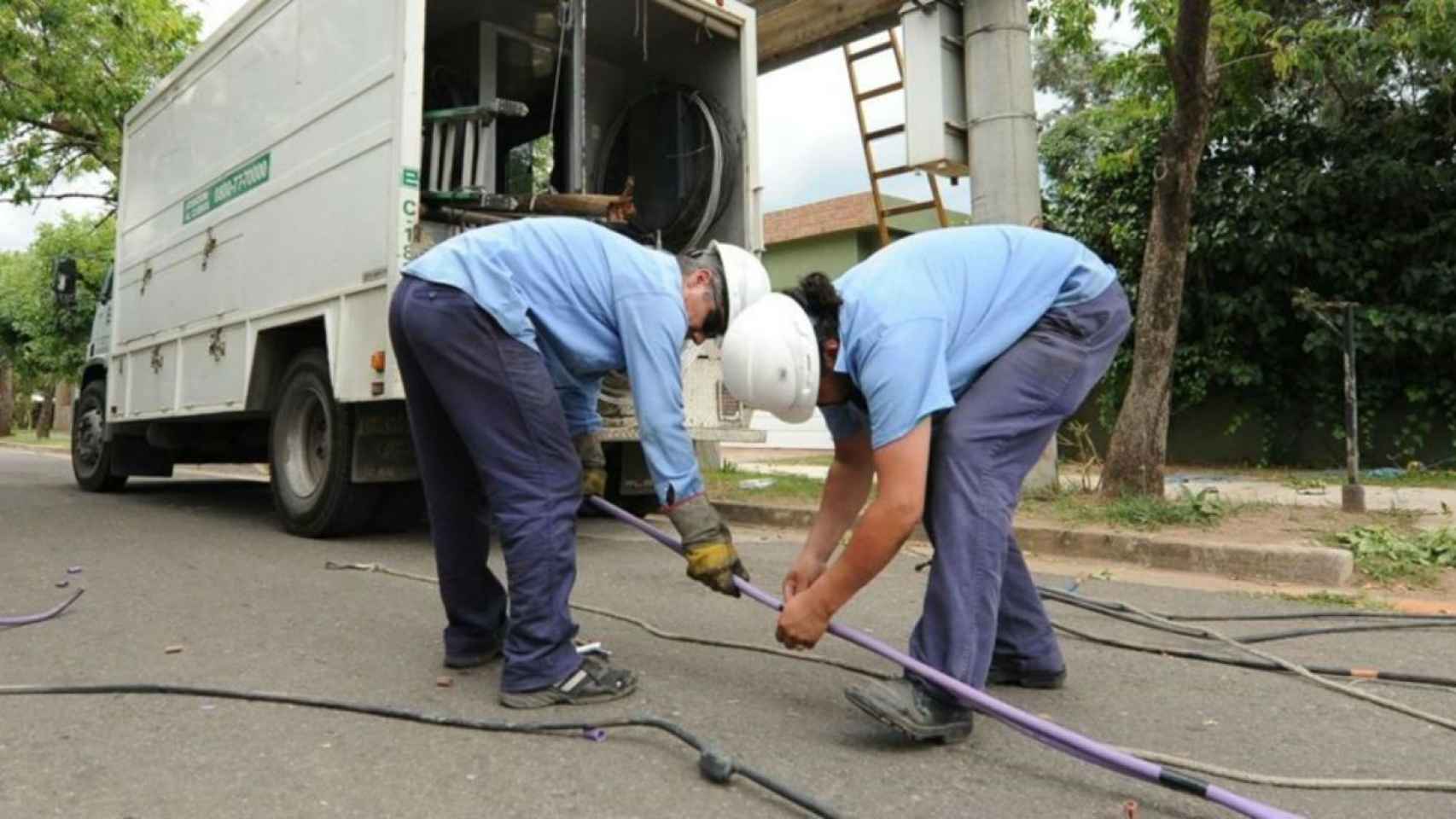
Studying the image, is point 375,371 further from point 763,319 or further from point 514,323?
point 763,319

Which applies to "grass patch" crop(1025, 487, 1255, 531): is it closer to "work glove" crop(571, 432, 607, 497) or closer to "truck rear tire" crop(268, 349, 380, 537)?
"work glove" crop(571, 432, 607, 497)

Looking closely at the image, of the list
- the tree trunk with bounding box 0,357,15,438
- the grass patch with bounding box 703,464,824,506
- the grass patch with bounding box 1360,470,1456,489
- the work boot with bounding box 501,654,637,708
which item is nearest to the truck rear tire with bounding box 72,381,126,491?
the grass patch with bounding box 703,464,824,506

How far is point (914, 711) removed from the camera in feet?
8.10

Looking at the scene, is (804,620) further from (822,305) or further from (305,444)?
(305,444)

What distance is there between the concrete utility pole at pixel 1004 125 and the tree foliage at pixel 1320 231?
2.36 metres

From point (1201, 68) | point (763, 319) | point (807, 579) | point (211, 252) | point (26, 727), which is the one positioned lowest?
point (26, 727)

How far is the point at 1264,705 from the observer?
9.62ft

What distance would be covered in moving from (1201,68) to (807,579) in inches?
196

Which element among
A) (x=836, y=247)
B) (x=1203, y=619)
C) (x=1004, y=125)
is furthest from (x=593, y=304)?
(x=836, y=247)

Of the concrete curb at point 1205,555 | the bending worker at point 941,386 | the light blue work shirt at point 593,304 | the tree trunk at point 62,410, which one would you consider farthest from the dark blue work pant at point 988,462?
the tree trunk at point 62,410

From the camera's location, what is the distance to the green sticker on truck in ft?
21.7

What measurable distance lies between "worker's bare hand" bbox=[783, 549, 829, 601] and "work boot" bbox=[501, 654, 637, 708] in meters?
0.52

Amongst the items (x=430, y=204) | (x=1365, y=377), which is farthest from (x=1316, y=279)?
(x=430, y=204)

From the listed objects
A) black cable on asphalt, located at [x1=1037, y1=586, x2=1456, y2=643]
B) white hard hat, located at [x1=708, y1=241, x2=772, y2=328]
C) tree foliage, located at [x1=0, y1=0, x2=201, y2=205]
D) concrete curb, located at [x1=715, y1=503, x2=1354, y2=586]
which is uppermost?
tree foliage, located at [x1=0, y1=0, x2=201, y2=205]
